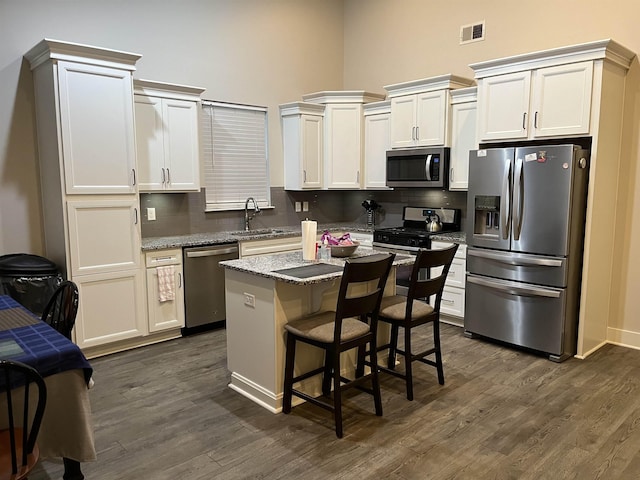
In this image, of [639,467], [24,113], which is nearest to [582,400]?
[639,467]

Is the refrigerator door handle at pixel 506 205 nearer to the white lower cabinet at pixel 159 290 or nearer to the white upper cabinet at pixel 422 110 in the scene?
the white upper cabinet at pixel 422 110

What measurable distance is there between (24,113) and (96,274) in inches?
57.9

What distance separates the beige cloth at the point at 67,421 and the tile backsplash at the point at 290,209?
9.75 feet

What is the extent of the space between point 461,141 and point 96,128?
3394mm

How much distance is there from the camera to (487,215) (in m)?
4.20

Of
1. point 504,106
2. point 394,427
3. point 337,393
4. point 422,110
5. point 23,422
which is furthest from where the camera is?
point 422,110

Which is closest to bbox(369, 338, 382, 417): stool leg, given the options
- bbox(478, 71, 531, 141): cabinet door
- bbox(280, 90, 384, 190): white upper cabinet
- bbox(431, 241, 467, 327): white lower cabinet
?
bbox(431, 241, 467, 327): white lower cabinet

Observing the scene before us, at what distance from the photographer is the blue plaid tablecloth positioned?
1.81 metres

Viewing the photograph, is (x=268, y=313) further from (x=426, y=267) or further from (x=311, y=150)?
(x=311, y=150)

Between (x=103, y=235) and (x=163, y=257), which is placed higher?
(x=103, y=235)

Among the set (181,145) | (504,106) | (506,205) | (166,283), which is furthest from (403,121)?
(166,283)

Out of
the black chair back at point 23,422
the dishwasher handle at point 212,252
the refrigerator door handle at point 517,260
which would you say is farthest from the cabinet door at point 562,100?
the black chair back at point 23,422

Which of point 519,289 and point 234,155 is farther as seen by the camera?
point 234,155

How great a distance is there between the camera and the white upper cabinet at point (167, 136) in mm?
4320
